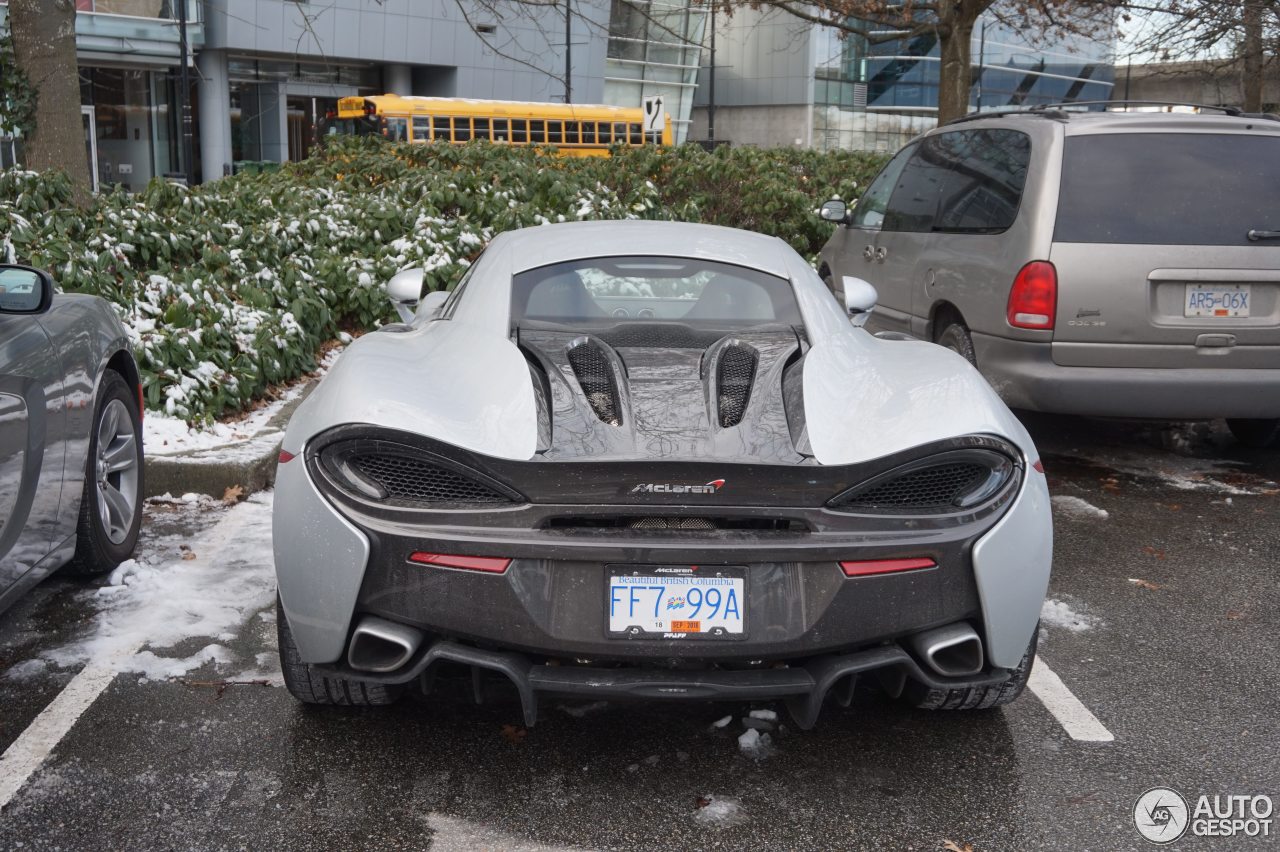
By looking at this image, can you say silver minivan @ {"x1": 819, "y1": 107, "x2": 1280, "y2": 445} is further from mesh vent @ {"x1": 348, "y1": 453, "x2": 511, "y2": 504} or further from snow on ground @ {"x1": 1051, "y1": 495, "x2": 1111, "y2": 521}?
mesh vent @ {"x1": 348, "y1": 453, "x2": 511, "y2": 504}

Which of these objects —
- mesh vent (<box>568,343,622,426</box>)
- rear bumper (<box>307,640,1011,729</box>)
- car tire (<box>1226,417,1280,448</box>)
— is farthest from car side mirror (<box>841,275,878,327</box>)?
car tire (<box>1226,417,1280,448</box>)

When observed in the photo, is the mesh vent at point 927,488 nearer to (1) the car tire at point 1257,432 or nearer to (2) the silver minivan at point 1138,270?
(2) the silver minivan at point 1138,270

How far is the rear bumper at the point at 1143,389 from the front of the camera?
621 cm

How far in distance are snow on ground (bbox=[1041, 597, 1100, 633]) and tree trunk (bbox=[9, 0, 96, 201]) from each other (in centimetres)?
717

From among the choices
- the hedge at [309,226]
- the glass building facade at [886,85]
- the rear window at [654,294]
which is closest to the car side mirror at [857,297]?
the rear window at [654,294]

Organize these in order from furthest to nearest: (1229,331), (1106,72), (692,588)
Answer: (1106,72) < (1229,331) < (692,588)

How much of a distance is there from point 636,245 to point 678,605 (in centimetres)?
176

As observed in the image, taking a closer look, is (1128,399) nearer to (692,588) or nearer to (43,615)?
(692,588)

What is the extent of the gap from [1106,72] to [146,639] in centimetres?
7906

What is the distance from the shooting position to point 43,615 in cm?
455

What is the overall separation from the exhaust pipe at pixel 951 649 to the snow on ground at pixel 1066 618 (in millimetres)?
1394

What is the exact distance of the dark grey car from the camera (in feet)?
12.1

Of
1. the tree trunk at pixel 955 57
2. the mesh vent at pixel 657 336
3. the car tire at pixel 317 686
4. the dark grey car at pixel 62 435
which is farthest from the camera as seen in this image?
the tree trunk at pixel 955 57

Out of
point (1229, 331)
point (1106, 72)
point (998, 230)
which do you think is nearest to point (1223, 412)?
point (1229, 331)
